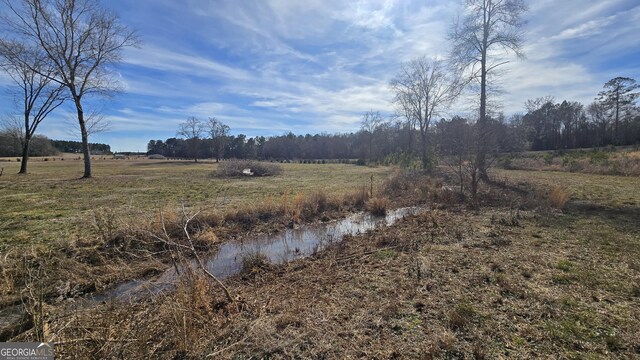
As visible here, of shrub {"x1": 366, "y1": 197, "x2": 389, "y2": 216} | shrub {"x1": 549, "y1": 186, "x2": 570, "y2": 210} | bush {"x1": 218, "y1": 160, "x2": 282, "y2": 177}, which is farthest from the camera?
bush {"x1": 218, "y1": 160, "x2": 282, "y2": 177}

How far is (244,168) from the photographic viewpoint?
30.6 m

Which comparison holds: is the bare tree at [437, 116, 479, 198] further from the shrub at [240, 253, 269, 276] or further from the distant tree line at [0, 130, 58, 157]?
the distant tree line at [0, 130, 58, 157]

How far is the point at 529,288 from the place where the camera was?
15.1 ft

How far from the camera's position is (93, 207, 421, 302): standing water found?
17.7 ft

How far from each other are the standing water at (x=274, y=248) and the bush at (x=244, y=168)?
2028cm

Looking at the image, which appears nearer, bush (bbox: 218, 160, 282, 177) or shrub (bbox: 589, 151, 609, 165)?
shrub (bbox: 589, 151, 609, 165)

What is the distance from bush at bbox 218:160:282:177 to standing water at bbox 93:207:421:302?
2028cm

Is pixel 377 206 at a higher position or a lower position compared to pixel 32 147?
lower

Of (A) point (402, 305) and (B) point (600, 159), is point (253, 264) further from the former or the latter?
(B) point (600, 159)

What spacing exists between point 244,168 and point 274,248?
23846 millimetres

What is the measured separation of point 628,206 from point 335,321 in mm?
12278

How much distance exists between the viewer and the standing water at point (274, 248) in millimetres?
5387

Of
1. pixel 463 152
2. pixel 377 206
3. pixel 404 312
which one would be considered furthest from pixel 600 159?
pixel 404 312

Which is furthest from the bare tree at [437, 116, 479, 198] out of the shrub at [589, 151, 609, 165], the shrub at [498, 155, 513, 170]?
the shrub at [498, 155, 513, 170]
